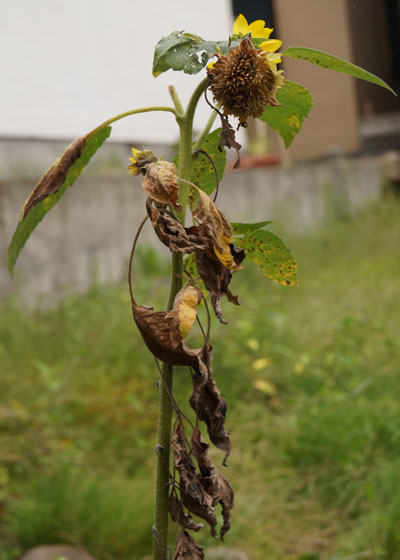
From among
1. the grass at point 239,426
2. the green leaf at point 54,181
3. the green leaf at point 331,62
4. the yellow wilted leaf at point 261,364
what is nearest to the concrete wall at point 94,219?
the grass at point 239,426

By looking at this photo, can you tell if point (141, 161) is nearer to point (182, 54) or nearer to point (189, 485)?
point (182, 54)

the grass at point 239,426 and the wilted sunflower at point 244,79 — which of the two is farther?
the grass at point 239,426

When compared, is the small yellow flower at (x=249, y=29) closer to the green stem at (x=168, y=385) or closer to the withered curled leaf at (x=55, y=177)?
the green stem at (x=168, y=385)

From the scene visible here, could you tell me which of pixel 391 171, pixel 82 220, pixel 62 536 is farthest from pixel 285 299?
pixel 391 171

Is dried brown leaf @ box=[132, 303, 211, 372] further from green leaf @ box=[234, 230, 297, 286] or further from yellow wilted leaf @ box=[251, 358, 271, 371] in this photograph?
yellow wilted leaf @ box=[251, 358, 271, 371]

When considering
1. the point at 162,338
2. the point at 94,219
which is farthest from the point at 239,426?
the point at 94,219

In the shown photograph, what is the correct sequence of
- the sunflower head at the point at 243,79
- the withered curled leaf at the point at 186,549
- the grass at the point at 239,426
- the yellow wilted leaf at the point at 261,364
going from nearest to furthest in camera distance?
the sunflower head at the point at 243,79 → the withered curled leaf at the point at 186,549 → the grass at the point at 239,426 → the yellow wilted leaf at the point at 261,364

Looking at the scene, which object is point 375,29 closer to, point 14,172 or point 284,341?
point 14,172

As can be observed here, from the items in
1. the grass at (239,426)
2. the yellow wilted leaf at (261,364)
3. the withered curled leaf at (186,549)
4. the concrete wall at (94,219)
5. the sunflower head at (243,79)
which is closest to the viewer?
the sunflower head at (243,79)
